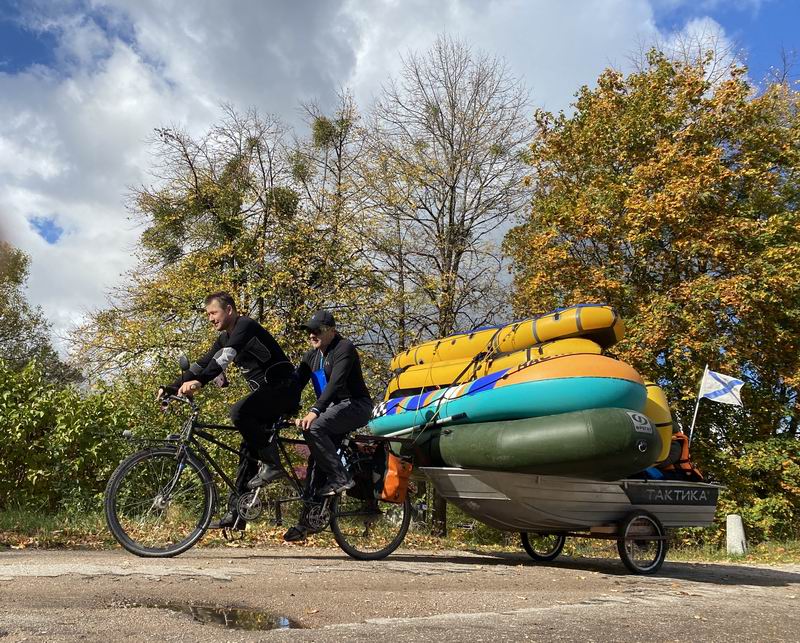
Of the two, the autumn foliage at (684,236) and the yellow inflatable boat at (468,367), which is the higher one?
the autumn foliage at (684,236)

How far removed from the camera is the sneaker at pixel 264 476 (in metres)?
6.04

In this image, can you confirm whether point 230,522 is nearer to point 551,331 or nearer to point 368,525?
point 368,525

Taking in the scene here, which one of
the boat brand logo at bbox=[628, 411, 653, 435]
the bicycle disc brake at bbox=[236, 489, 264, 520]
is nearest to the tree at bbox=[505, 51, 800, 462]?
the boat brand logo at bbox=[628, 411, 653, 435]

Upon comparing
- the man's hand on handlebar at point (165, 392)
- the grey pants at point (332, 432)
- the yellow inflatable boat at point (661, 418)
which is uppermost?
the yellow inflatable boat at point (661, 418)

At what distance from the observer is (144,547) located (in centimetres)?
553

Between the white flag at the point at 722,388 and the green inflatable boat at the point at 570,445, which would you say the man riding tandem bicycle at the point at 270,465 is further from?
the white flag at the point at 722,388

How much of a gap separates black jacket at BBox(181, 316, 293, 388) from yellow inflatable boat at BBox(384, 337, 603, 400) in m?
2.11

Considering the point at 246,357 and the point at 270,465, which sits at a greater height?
the point at 246,357

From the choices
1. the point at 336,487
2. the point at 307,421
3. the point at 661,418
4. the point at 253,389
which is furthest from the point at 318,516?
the point at 661,418

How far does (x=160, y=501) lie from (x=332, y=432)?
58.2 inches

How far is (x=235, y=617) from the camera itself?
3.62m

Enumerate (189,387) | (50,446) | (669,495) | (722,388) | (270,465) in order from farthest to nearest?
(722,388) < (50,446) < (669,495) < (270,465) < (189,387)

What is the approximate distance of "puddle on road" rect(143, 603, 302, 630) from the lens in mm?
3453

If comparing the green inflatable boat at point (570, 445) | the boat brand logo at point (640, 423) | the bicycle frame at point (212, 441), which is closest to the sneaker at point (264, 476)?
the bicycle frame at point (212, 441)
